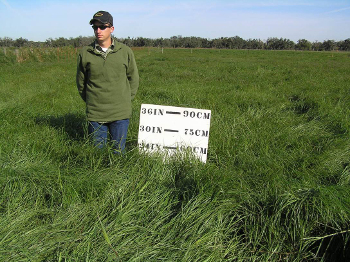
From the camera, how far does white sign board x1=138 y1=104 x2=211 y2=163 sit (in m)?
3.08

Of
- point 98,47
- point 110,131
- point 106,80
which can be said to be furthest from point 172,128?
point 98,47

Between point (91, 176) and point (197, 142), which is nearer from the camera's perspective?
point (91, 176)

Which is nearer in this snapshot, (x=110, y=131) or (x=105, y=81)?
(x=105, y=81)

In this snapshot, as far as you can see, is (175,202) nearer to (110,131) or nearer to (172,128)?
(172,128)

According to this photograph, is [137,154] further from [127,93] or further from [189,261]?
[189,261]

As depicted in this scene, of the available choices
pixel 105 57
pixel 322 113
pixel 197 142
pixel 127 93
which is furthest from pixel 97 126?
pixel 322 113

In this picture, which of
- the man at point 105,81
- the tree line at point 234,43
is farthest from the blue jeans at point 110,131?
the tree line at point 234,43

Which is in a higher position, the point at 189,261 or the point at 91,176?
the point at 91,176

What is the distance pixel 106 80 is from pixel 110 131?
25.6 inches

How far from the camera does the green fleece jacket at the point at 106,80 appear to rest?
282cm

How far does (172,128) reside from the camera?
3.11m

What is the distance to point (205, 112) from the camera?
10.1 feet

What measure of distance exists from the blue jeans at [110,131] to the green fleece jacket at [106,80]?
10cm

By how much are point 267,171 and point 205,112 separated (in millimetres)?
962
